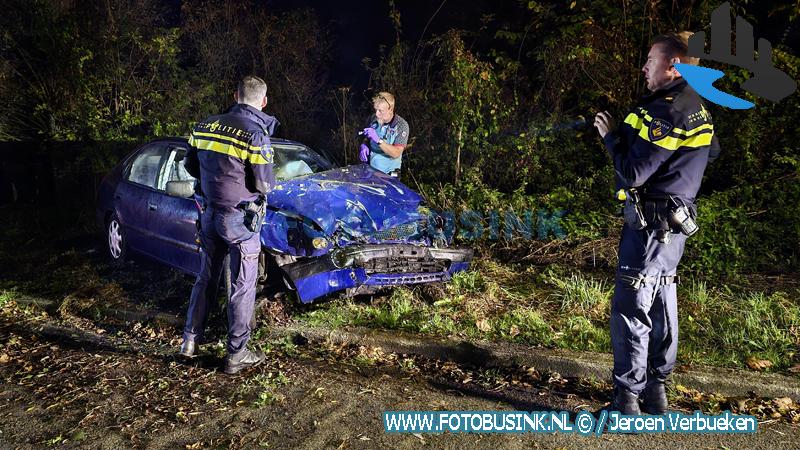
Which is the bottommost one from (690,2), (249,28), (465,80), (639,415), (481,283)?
(639,415)

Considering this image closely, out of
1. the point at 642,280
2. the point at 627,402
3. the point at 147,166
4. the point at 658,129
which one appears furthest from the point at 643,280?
the point at 147,166

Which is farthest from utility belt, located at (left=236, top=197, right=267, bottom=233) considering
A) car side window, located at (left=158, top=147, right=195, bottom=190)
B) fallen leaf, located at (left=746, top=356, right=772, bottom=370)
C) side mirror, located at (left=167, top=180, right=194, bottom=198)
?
fallen leaf, located at (left=746, top=356, right=772, bottom=370)

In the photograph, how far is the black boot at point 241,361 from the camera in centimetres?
406

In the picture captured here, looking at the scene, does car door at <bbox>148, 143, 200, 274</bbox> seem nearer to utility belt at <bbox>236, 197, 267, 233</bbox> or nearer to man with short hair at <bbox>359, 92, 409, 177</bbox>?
utility belt at <bbox>236, 197, 267, 233</bbox>

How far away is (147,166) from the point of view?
6.24 meters

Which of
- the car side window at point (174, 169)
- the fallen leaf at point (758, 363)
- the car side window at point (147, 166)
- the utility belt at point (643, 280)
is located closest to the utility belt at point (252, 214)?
the car side window at point (174, 169)

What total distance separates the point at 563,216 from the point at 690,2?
2981 millimetres

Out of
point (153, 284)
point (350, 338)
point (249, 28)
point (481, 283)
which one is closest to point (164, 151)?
point (153, 284)

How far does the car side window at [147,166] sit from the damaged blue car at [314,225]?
1cm

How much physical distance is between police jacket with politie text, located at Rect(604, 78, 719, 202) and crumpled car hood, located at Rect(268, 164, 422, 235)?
2.21m

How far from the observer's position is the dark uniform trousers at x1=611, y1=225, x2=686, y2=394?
3.27m

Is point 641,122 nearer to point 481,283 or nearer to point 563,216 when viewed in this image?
point 481,283

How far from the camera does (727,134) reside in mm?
6559

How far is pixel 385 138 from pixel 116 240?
A: 3.14 metres
